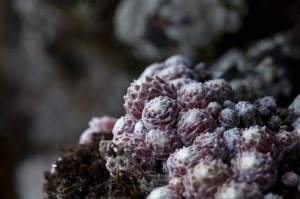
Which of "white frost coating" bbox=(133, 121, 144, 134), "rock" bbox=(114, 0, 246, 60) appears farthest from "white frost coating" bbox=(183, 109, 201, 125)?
"rock" bbox=(114, 0, 246, 60)

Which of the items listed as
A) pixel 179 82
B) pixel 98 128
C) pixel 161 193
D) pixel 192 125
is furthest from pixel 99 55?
pixel 161 193

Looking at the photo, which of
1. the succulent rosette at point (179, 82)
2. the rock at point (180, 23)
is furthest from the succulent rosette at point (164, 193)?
the rock at point (180, 23)

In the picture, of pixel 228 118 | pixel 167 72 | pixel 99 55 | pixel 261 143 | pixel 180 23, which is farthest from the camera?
pixel 99 55

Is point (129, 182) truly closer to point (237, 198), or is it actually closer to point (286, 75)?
point (237, 198)

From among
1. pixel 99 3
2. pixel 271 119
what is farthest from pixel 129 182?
pixel 99 3

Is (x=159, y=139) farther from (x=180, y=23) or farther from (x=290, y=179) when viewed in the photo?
(x=180, y=23)

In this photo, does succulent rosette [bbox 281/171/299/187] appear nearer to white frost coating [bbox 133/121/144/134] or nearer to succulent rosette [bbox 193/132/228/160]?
succulent rosette [bbox 193/132/228/160]
